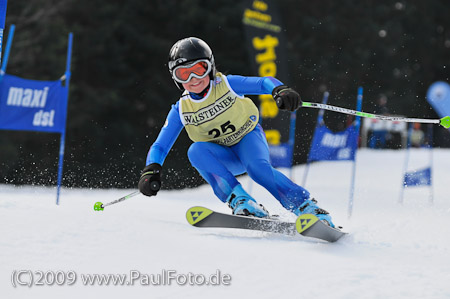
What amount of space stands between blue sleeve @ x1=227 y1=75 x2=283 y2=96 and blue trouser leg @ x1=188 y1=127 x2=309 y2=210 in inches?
12.9

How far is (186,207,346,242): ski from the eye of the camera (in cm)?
380

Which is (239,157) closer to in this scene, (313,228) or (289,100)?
(289,100)

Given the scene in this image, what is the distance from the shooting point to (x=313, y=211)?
4.23 meters

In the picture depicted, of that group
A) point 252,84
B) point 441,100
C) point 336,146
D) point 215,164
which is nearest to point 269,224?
point 215,164

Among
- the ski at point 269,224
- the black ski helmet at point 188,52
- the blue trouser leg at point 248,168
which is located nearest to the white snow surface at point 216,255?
the ski at point 269,224

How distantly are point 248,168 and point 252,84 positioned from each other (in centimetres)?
61

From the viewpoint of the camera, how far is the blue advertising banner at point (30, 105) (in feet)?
18.6

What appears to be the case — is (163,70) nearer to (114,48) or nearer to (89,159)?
(114,48)

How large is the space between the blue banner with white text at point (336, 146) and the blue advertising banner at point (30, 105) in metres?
3.10

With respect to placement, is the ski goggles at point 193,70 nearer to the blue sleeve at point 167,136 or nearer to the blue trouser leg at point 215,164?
the blue sleeve at point 167,136

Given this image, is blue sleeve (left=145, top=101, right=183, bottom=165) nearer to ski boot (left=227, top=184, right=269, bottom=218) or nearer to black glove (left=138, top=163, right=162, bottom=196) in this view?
black glove (left=138, top=163, right=162, bottom=196)

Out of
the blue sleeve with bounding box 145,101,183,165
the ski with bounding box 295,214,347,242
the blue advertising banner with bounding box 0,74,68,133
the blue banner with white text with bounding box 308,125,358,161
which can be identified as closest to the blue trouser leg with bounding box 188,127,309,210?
the blue sleeve with bounding box 145,101,183,165

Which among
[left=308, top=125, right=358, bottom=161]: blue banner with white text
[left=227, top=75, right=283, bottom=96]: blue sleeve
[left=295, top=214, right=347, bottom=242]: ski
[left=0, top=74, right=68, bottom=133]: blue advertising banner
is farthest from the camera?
[left=308, top=125, right=358, bottom=161]: blue banner with white text

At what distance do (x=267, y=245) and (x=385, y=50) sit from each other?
2240 cm
